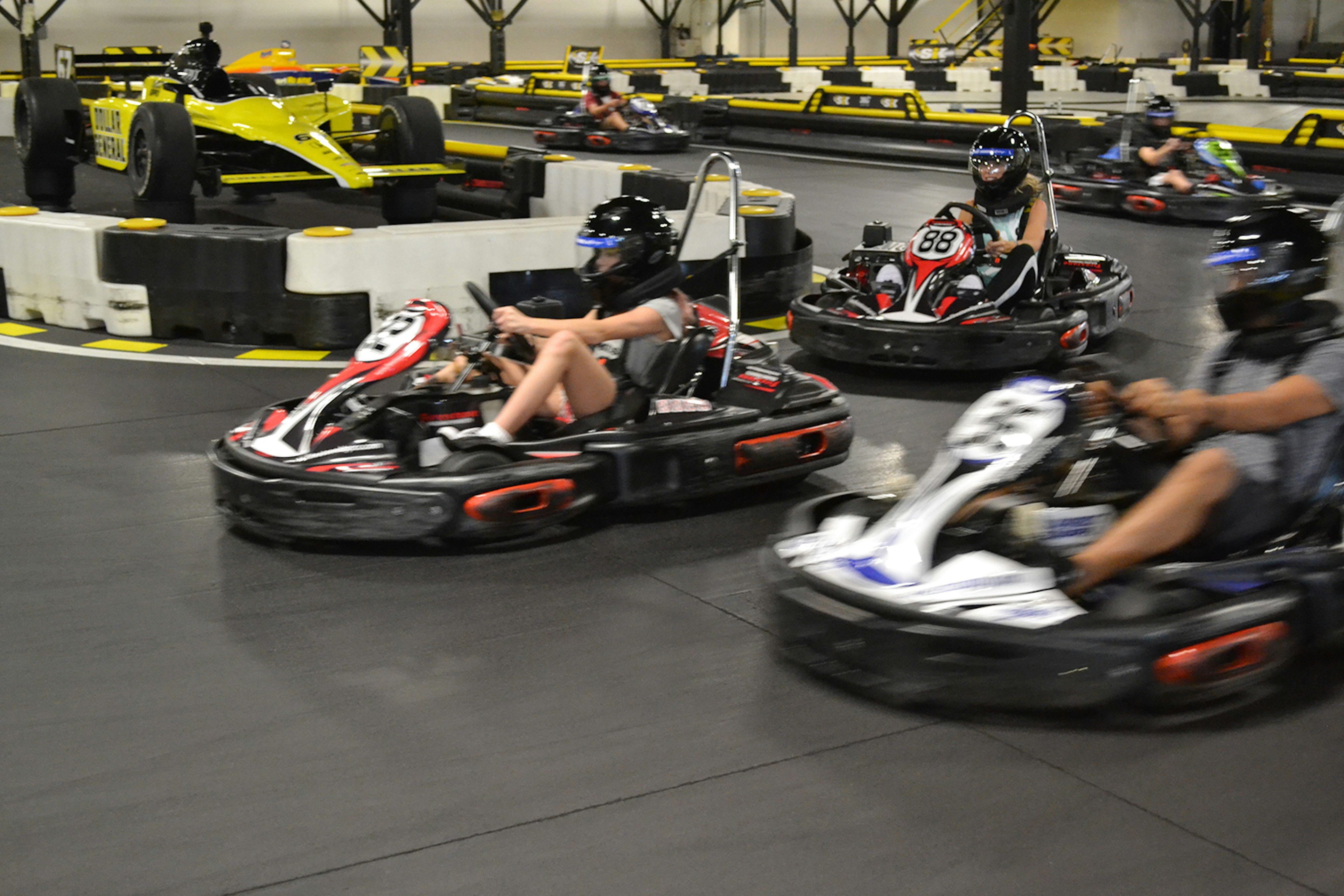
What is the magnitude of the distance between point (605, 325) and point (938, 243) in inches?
97.6

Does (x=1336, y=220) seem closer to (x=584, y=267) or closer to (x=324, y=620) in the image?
(x=584, y=267)

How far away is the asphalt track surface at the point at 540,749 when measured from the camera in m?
2.56

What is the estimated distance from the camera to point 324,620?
12.1ft

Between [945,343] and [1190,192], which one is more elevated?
[1190,192]

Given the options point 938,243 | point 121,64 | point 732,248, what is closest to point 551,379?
point 732,248

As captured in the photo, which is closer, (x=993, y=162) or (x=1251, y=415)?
(x=1251, y=415)

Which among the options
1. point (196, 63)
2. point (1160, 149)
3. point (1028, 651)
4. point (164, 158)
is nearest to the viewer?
point (1028, 651)

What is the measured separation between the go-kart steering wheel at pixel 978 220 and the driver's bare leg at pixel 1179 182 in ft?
17.1

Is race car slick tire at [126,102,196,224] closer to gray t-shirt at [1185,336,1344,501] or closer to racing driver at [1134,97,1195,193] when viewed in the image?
racing driver at [1134,97,1195,193]

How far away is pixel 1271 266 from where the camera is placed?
3268 millimetres

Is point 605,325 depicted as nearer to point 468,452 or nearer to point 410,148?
point 468,452

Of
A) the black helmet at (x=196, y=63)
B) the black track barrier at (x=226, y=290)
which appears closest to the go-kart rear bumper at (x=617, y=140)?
the black helmet at (x=196, y=63)

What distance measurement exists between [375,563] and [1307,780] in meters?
2.42

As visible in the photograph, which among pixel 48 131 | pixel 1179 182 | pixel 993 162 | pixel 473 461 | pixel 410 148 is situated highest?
pixel 48 131
